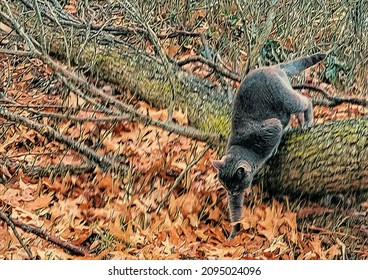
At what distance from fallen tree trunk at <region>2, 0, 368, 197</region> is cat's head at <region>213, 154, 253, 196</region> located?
12 centimetres

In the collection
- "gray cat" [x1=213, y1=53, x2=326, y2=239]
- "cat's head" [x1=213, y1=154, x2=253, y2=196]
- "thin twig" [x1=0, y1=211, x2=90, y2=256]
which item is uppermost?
"gray cat" [x1=213, y1=53, x2=326, y2=239]

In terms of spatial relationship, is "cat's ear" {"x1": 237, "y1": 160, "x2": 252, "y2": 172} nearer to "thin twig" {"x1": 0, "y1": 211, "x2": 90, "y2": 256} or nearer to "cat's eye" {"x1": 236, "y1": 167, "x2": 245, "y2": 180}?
"cat's eye" {"x1": 236, "y1": 167, "x2": 245, "y2": 180}

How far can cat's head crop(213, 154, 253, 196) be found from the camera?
A: 384 centimetres

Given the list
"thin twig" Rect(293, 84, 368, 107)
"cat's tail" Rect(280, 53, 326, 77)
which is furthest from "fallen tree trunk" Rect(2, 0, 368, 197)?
"cat's tail" Rect(280, 53, 326, 77)

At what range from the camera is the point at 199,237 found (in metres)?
3.96

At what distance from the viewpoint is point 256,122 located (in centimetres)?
392

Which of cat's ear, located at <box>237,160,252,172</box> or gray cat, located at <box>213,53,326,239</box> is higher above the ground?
gray cat, located at <box>213,53,326,239</box>

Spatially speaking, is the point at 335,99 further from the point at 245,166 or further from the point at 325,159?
the point at 245,166

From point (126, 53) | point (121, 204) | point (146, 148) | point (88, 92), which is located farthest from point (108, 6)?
point (121, 204)

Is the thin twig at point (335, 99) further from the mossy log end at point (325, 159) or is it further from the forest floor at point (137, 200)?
the mossy log end at point (325, 159)

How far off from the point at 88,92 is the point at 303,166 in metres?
1.48

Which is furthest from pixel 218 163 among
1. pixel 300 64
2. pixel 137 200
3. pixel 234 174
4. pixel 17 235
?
pixel 17 235

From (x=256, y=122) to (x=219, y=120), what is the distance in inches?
9.8

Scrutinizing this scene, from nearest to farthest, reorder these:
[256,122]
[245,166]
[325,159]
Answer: [325,159]
[245,166]
[256,122]
